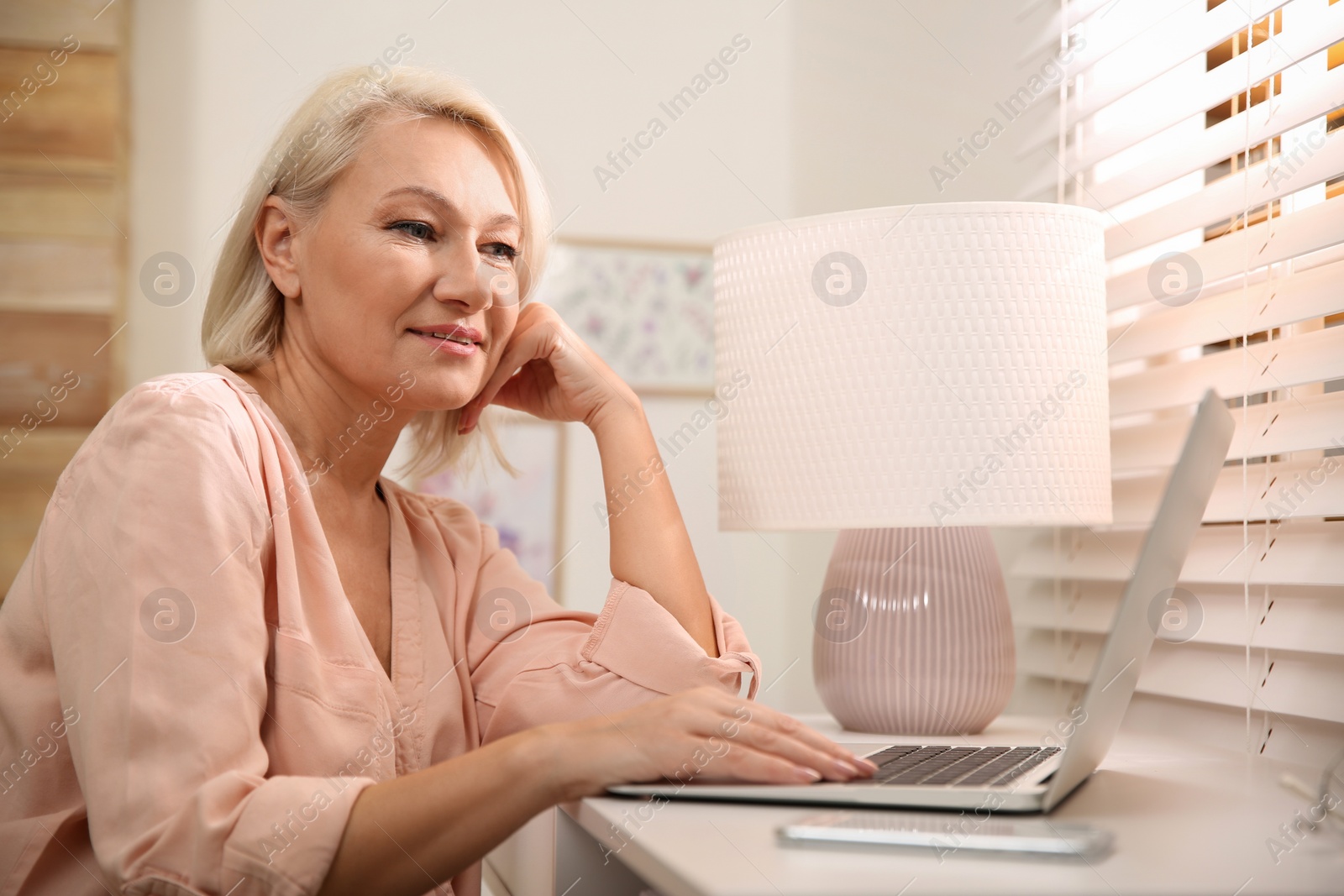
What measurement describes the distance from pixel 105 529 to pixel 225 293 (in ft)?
1.43

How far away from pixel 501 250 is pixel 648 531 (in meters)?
0.36

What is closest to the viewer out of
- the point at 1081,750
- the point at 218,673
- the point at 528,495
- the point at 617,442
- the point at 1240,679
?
the point at 1081,750

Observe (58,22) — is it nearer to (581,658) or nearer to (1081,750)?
(581,658)

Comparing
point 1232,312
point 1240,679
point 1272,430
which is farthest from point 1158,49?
point 1240,679

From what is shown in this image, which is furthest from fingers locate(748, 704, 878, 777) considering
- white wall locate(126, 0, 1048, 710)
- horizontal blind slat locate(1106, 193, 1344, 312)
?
white wall locate(126, 0, 1048, 710)

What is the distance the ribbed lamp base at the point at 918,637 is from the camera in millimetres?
1194

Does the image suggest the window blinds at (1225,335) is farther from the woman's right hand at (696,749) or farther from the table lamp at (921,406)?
the woman's right hand at (696,749)

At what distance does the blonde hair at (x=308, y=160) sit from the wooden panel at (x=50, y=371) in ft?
1.93

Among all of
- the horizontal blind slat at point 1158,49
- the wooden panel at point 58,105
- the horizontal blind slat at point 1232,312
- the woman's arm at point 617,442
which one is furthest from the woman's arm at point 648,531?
the wooden panel at point 58,105

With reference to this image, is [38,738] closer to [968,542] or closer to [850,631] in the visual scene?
[850,631]

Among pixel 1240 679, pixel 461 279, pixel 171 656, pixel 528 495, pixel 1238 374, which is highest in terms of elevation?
pixel 461 279

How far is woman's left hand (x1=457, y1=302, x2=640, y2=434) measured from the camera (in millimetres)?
1273

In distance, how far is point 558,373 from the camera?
130 cm

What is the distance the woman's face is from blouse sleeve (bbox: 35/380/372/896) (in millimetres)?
228
